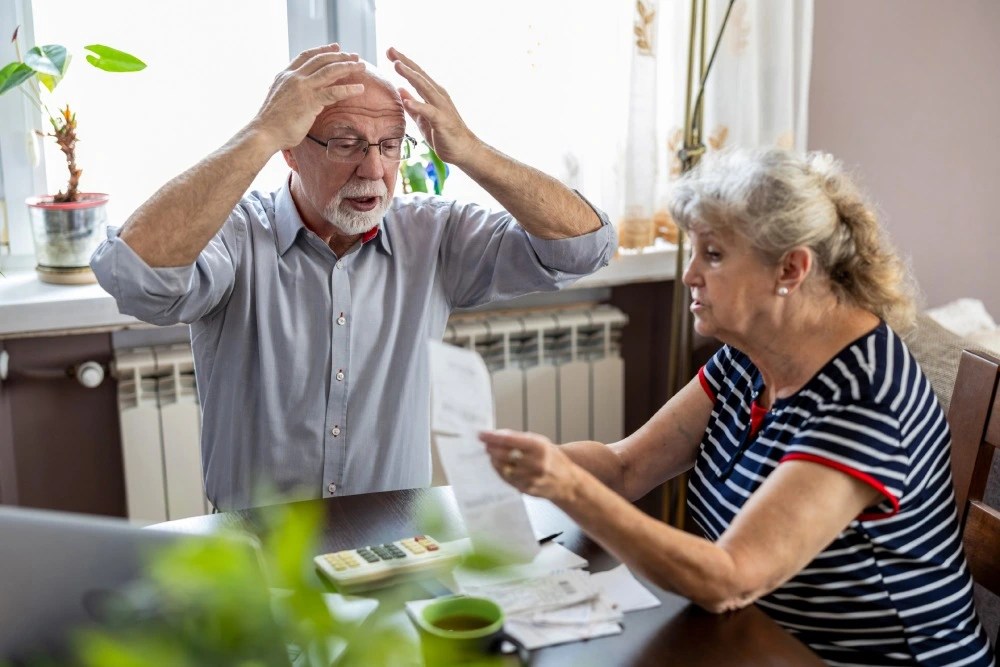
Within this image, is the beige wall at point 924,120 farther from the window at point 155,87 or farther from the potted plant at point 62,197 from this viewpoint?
the potted plant at point 62,197

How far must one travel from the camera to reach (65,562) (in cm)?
85

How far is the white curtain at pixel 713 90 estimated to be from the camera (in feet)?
8.75

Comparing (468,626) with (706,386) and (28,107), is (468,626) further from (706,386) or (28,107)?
(28,107)

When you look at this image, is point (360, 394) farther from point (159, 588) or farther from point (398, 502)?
point (159, 588)

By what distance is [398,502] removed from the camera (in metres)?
1.61

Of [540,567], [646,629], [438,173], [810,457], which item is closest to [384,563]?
[540,567]

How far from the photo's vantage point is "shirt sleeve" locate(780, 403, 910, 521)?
1318mm

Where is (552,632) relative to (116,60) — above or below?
below

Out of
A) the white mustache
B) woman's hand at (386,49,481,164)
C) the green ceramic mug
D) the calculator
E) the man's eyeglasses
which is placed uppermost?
woman's hand at (386,49,481,164)

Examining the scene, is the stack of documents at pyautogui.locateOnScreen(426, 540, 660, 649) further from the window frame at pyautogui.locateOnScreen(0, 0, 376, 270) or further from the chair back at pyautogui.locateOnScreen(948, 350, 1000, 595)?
the window frame at pyautogui.locateOnScreen(0, 0, 376, 270)

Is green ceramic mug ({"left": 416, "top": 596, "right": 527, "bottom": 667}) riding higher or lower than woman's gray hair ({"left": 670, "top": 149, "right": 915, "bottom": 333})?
lower

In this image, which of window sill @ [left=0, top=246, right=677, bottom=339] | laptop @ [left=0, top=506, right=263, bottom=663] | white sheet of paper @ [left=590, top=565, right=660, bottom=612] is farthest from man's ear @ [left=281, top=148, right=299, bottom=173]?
laptop @ [left=0, top=506, right=263, bottom=663]

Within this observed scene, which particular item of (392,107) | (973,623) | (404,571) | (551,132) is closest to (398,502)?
(404,571)

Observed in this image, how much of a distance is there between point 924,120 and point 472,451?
95.1 inches
